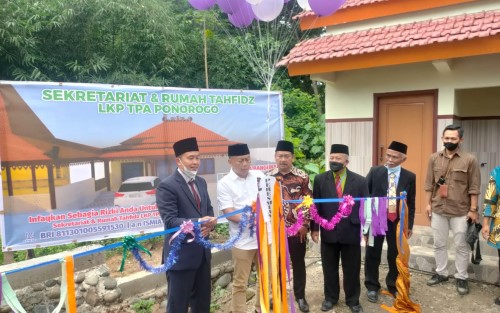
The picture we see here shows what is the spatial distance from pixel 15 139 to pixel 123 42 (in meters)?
5.89

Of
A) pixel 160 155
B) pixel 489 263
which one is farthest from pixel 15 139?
pixel 489 263

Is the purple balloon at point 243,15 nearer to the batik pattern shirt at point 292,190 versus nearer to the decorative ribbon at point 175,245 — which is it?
the batik pattern shirt at point 292,190

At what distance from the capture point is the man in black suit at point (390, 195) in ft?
13.3

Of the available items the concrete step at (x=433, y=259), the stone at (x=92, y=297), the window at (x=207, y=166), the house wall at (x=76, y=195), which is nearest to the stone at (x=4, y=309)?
the stone at (x=92, y=297)

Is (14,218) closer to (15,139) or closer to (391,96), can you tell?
(15,139)

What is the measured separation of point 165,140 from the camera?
4.45 m

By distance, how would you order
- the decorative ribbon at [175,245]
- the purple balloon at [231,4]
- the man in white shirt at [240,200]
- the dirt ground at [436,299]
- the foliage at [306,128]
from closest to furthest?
1. the decorative ribbon at [175,245]
2. the man in white shirt at [240,200]
3. the dirt ground at [436,299]
4. the purple balloon at [231,4]
5. the foliage at [306,128]

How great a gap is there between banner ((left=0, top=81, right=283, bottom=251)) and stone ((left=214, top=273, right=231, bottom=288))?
1.01 m

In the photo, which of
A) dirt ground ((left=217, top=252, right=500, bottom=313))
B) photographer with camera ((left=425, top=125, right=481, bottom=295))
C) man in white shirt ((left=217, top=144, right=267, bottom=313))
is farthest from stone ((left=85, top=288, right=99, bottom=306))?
photographer with camera ((left=425, top=125, right=481, bottom=295))

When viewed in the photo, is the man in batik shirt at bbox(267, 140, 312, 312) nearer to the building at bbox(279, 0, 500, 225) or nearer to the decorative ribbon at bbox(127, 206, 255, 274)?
the decorative ribbon at bbox(127, 206, 255, 274)

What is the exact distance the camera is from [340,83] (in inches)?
249

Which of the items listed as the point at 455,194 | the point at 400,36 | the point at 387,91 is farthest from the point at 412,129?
the point at 455,194

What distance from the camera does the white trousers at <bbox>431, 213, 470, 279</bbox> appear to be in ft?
13.6

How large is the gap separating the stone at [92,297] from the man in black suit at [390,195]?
3026 mm
